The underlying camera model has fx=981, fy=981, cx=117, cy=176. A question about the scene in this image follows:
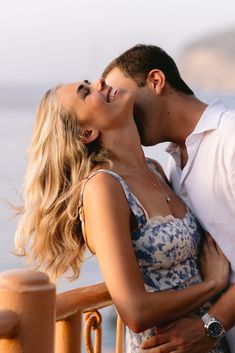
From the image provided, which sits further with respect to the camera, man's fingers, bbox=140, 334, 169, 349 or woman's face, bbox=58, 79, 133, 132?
woman's face, bbox=58, 79, 133, 132

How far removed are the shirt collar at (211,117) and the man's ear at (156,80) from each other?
0.16 metres

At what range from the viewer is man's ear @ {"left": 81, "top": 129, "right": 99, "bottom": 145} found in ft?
9.09

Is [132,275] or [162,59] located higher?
[162,59]

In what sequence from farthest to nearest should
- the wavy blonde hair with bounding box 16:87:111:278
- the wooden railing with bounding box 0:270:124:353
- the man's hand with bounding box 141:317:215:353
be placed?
the wavy blonde hair with bounding box 16:87:111:278, the man's hand with bounding box 141:317:215:353, the wooden railing with bounding box 0:270:124:353

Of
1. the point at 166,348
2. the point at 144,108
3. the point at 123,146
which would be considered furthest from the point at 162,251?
the point at 144,108

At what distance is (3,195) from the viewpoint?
277 cm

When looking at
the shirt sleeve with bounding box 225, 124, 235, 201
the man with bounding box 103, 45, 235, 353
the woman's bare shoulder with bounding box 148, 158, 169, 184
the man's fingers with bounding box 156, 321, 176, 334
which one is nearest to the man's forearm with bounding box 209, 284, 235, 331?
the man with bounding box 103, 45, 235, 353

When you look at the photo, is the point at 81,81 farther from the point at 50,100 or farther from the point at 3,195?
the point at 3,195

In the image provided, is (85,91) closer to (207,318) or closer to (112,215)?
(112,215)

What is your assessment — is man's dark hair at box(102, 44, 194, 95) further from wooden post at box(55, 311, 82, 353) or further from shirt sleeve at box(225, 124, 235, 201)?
wooden post at box(55, 311, 82, 353)

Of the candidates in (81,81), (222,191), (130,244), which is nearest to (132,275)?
(130,244)

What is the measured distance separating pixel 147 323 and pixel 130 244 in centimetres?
21

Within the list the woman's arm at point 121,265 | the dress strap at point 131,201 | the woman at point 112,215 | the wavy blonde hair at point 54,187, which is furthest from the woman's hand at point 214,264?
the wavy blonde hair at point 54,187

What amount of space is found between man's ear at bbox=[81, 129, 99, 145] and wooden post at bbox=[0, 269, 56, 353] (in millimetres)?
632
